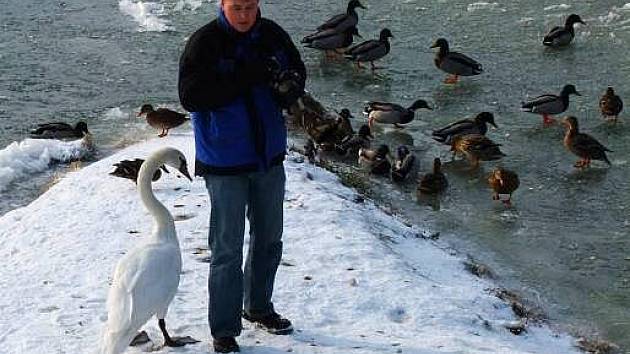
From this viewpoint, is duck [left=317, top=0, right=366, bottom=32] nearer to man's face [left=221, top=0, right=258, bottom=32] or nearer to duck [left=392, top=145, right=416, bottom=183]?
duck [left=392, top=145, right=416, bottom=183]

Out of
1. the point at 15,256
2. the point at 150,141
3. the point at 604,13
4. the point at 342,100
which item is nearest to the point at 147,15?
the point at 342,100

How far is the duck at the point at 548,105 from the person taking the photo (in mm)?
12039

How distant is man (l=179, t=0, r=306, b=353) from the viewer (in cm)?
508

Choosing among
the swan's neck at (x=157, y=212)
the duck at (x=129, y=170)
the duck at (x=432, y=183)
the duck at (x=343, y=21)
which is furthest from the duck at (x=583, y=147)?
the swan's neck at (x=157, y=212)

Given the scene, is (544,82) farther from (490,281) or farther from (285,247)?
(285,247)

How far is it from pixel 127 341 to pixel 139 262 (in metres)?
0.54

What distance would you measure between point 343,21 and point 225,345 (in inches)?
411

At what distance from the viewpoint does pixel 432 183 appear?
1028cm

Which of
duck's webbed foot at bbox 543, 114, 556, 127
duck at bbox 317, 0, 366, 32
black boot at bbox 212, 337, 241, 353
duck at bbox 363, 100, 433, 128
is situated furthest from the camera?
duck at bbox 317, 0, 366, 32

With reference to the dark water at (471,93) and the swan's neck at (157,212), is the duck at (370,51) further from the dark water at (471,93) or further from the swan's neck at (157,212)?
the swan's neck at (157,212)

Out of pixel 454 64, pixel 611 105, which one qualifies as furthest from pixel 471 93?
pixel 611 105

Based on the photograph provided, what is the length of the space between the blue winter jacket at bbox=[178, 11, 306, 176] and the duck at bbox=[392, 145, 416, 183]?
538cm

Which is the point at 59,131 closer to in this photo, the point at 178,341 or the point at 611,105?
the point at 178,341

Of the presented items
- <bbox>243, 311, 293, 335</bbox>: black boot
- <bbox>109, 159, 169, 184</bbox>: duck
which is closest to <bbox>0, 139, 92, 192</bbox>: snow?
<bbox>109, 159, 169, 184</bbox>: duck
